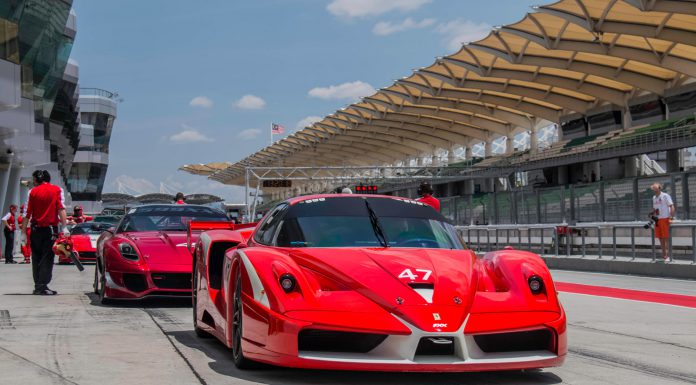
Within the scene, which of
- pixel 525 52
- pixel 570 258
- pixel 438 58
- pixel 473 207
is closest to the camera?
pixel 570 258

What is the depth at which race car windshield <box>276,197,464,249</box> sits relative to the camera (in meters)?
6.04

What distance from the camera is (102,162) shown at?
362ft

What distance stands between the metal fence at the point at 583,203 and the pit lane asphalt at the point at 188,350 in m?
10.8

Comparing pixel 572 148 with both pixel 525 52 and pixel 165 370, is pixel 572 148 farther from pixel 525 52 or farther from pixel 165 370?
pixel 165 370

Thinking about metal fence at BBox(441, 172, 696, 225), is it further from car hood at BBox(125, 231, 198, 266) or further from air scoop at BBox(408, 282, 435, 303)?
air scoop at BBox(408, 282, 435, 303)

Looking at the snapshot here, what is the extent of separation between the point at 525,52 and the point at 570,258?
24.7 metres

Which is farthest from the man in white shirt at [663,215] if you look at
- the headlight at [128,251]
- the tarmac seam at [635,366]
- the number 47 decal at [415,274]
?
the number 47 decal at [415,274]

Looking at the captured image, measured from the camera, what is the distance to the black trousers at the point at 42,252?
11867 mm

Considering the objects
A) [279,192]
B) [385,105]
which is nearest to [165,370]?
[385,105]

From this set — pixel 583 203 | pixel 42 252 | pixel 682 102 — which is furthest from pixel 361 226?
pixel 682 102

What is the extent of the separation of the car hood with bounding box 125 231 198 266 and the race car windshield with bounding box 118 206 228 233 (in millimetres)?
656

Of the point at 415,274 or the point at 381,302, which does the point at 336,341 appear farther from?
the point at 415,274

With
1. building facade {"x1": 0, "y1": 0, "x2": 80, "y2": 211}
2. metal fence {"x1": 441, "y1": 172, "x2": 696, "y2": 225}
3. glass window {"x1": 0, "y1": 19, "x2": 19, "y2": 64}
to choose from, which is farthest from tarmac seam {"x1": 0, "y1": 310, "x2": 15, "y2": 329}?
glass window {"x1": 0, "y1": 19, "x2": 19, "y2": 64}

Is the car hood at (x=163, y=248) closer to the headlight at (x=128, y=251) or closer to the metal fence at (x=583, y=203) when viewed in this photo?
the headlight at (x=128, y=251)
